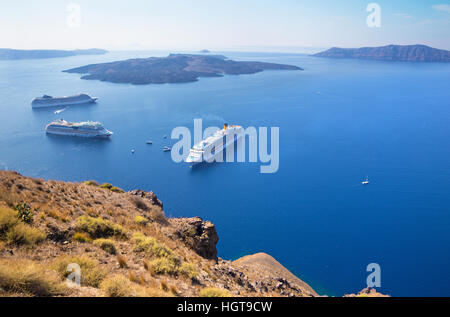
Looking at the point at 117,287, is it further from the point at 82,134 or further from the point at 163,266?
the point at 82,134

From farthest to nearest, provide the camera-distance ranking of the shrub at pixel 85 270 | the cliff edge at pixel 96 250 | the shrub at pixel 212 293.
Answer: the shrub at pixel 212 293, the shrub at pixel 85 270, the cliff edge at pixel 96 250

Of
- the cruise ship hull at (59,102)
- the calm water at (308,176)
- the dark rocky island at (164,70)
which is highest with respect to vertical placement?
the dark rocky island at (164,70)

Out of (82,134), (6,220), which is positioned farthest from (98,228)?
(82,134)

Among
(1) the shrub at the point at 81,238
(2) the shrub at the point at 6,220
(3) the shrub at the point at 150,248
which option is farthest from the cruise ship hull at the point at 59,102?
(3) the shrub at the point at 150,248

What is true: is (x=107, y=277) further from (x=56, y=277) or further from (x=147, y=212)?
(x=147, y=212)

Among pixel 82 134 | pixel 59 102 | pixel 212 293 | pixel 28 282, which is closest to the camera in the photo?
pixel 28 282

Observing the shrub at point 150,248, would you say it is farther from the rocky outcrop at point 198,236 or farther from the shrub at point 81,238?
the rocky outcrop at point 198,236
